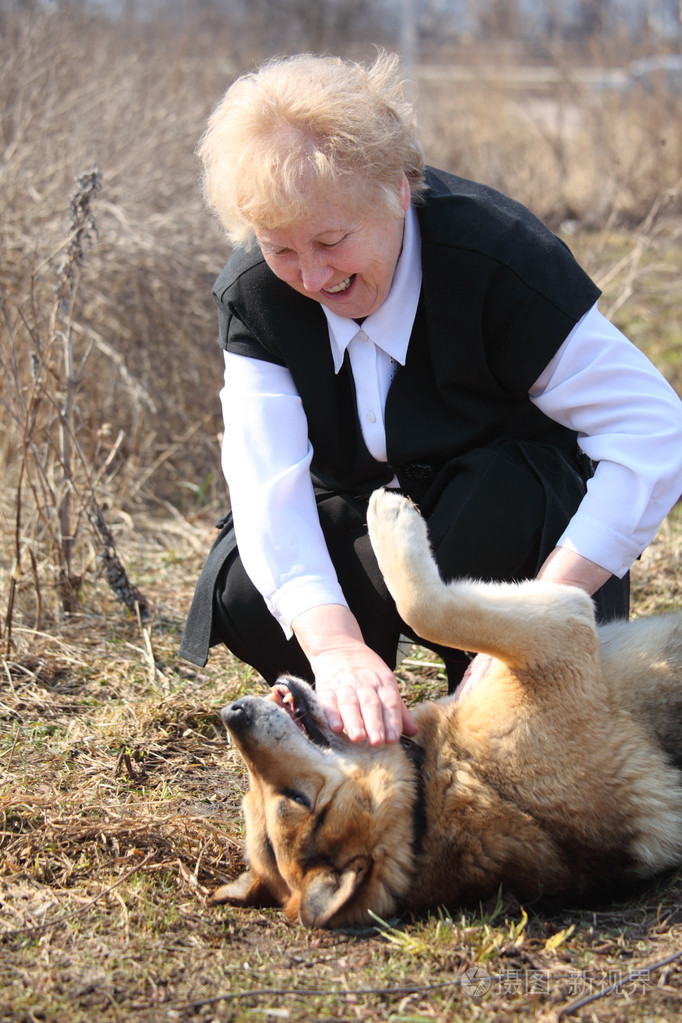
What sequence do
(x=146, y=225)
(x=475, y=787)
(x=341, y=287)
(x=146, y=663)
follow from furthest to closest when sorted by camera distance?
(x=146, y=225), (x=146, y=663), (x=341, y=287), (x=475, y=787)

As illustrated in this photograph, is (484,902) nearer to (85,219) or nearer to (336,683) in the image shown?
(336,683)

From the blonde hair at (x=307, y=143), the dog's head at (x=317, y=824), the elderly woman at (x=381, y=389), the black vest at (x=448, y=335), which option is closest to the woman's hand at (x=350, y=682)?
the elderly woman at (x=381, y=389)

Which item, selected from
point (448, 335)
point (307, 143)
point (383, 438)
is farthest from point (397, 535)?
point (307, 143)

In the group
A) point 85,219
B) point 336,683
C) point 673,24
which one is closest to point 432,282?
point 336,683

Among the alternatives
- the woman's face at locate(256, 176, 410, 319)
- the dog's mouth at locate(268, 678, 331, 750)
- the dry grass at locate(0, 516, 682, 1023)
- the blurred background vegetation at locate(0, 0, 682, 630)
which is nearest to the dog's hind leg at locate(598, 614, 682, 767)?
the dry grass at locate(0, 516, 682, 1023)

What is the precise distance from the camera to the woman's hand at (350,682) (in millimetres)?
2376

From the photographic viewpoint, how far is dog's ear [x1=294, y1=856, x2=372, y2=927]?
90.7 inches

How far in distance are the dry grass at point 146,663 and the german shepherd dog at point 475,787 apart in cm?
10

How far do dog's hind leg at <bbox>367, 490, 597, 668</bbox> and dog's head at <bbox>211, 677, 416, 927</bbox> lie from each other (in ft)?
1.28

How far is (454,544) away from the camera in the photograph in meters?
2.87

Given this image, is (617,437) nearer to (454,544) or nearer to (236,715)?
(454,544)

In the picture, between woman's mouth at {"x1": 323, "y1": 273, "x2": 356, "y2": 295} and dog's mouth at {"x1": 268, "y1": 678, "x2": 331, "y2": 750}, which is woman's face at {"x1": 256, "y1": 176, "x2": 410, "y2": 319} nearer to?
woman's mouth at {"x1": 323, "y1": 273, "x2": 356, "y2": 295}

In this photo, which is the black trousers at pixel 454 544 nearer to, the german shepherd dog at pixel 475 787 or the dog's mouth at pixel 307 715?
the german shepherd dog at pixel 475 787

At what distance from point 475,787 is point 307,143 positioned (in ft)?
5.64
